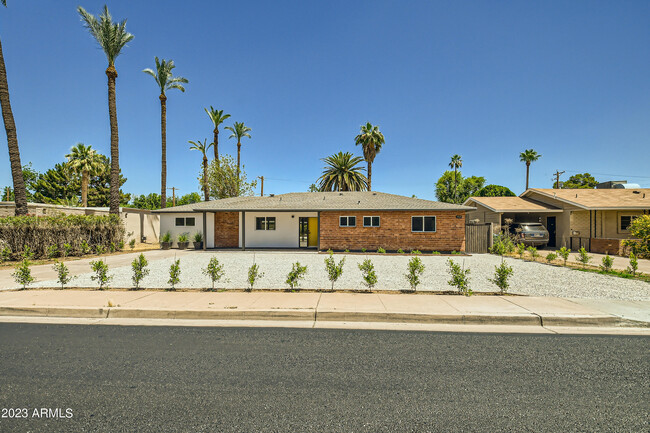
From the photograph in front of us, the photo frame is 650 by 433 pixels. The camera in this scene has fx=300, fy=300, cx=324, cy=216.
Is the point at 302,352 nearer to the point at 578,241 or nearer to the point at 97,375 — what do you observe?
the point at 97,375

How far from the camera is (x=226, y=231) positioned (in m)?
21.8

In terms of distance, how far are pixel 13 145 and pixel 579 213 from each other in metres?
34.9

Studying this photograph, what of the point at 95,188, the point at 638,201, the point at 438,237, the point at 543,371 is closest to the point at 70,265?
the point at 543,371

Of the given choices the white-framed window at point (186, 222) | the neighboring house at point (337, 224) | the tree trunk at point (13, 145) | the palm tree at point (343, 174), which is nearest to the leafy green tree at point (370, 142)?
the palm tree at point (343, 174)

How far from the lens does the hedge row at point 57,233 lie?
13.6m

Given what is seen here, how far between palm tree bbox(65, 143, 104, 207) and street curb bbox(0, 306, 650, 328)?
35214mm

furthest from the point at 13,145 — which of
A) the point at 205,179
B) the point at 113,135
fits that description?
the point at 205,179

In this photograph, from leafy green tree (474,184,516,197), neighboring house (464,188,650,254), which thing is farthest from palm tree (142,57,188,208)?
leafy green tree (474,184,516,197)

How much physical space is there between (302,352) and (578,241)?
23848 mm

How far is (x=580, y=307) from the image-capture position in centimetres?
631

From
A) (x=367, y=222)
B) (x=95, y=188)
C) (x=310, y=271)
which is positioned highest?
(x=95, y=188)

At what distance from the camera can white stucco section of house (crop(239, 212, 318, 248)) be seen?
69.7 ft

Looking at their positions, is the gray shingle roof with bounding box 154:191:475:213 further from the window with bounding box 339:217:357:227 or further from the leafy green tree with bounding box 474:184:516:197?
the leafy green tree with bounding box 474:184:516:197

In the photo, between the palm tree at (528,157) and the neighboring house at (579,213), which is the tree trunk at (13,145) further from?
the palm tree at (528,157)
